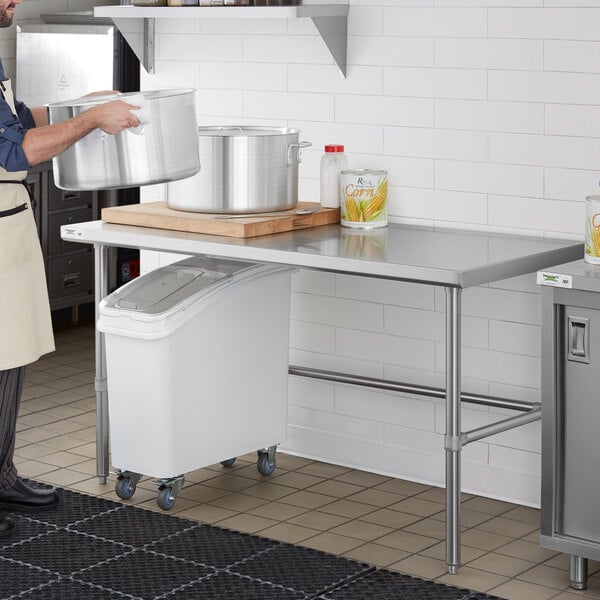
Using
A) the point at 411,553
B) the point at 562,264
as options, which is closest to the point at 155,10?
the point at 562,264

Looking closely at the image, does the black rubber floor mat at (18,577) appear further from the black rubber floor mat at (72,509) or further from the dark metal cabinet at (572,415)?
the dark metal cabinet at (572,415)

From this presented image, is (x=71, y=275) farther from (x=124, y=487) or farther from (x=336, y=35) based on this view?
(x=336, y=35)

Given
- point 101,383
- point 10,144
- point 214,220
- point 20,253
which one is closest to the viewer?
point 10,144

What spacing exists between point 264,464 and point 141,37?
1633 mm

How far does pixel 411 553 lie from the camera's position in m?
3.58

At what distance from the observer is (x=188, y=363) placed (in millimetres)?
3861

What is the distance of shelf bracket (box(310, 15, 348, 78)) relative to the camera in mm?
4062

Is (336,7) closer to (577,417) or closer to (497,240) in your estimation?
(497,240)

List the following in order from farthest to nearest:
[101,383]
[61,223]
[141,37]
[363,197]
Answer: [61,223]
[141,37]
[101,383]
[363,197]

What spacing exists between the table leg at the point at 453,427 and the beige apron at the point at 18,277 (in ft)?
4.19

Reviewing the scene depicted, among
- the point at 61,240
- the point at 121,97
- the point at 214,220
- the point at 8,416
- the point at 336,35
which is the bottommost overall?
the point at 8,416

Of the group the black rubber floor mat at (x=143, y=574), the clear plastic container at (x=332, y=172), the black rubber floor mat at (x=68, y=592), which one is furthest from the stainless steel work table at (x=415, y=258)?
the black rubber floor mat at (x=68, y=592)

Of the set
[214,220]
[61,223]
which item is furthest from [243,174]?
[61,223]

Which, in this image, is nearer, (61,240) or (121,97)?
(121,97)
